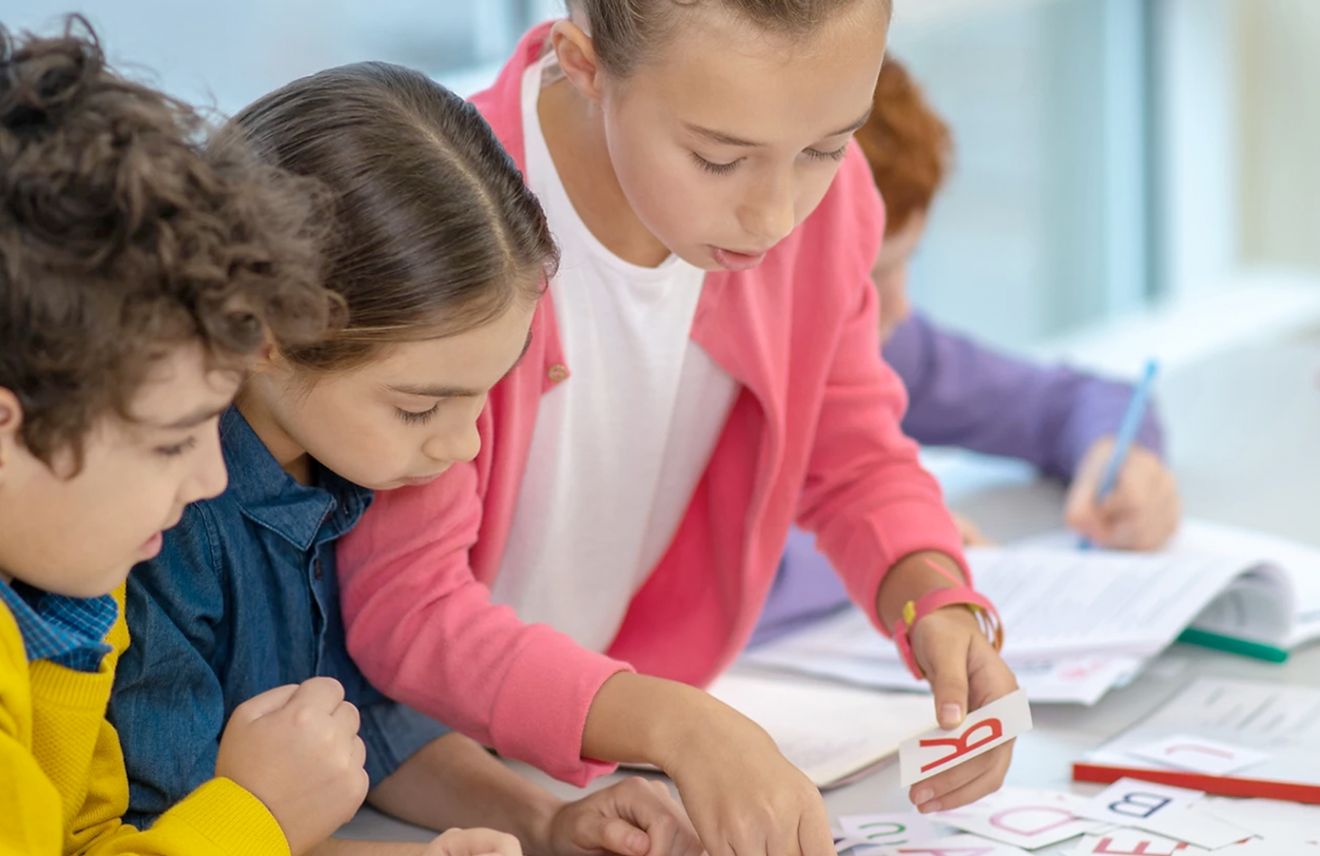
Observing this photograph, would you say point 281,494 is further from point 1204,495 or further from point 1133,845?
point 1204,495

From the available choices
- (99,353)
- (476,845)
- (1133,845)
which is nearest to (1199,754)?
(1133,845)

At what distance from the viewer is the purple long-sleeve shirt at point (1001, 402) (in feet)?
5.04

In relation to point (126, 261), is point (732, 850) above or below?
below

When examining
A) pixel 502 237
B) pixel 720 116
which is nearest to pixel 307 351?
pixel 502 237

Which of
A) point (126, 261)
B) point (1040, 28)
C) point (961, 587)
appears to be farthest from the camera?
point (1040, 28)

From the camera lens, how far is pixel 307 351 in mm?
733

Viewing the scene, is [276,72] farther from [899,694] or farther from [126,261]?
[126,261]

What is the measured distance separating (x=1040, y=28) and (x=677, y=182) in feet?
5.69

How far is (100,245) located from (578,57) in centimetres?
32

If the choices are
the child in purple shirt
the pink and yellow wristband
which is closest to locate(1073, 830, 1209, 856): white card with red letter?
the pink and yellow wristband

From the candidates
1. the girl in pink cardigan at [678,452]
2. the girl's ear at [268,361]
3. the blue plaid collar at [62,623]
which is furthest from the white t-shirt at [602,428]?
the blue plaid collar at [62,623]

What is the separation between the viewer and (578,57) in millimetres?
833

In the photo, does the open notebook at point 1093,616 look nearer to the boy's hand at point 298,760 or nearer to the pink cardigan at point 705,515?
the pink cardigan at point 705,515

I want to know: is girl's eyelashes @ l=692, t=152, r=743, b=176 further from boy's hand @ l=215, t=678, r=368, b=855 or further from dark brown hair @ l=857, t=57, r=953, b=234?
dark brown hair @ l=857, t=57, r=953, b=234
